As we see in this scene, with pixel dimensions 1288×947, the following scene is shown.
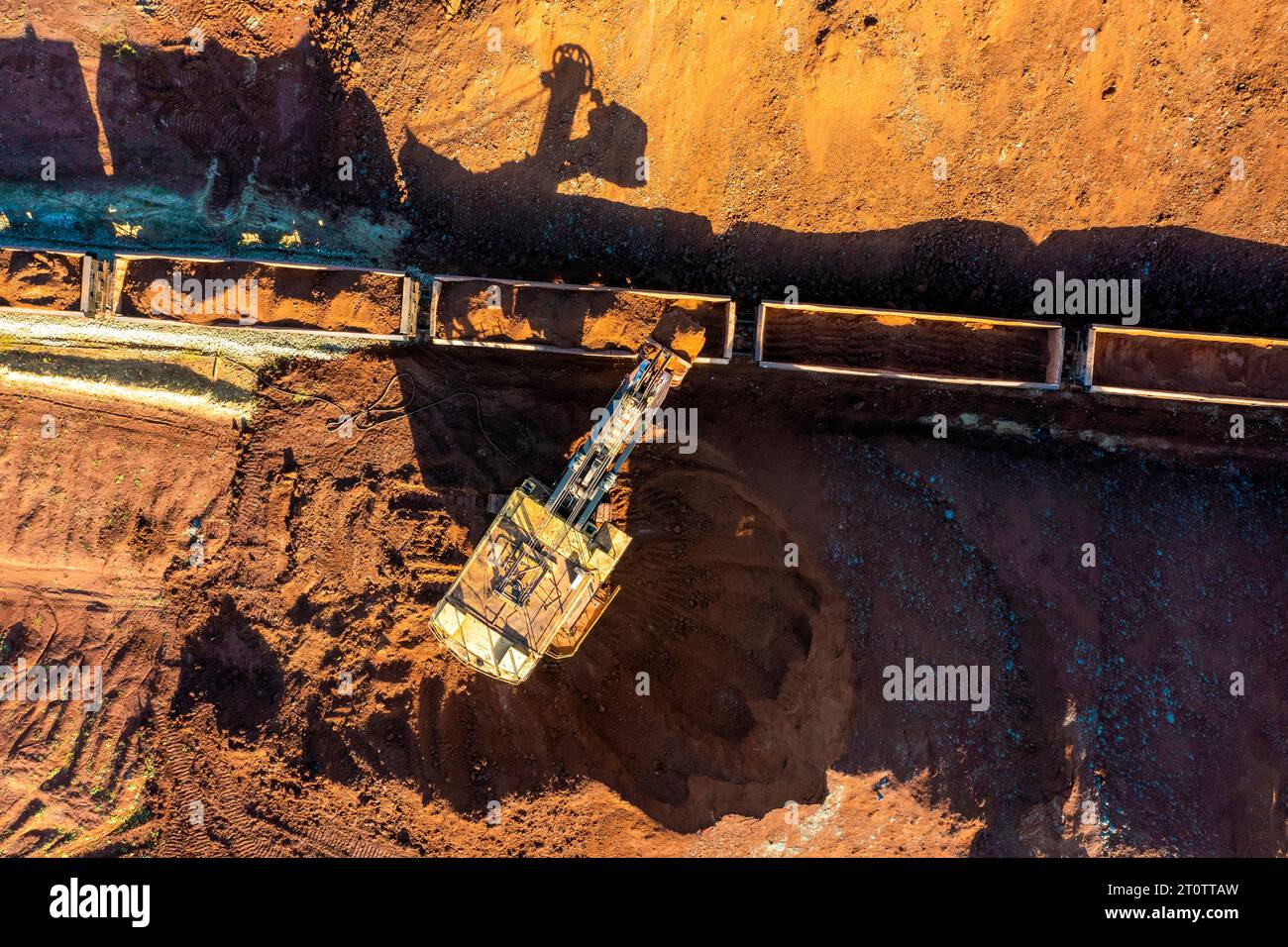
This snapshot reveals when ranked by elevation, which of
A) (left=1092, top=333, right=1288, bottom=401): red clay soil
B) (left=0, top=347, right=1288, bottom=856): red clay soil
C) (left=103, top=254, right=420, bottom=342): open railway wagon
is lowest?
(left=0, top=347, right=1288, bottom=856): red clay soil

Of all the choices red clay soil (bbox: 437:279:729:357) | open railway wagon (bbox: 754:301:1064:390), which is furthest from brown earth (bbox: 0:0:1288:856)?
red clay soil (bbox: 437:279:729:357)

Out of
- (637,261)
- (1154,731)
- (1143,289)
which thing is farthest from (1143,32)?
(1154,731)

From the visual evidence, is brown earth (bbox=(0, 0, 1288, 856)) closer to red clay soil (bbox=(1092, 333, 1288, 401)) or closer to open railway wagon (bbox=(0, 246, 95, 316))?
red clay soil (bbox=(1092, 333, 1288, 401))

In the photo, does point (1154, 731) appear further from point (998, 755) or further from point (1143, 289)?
point (1143, 289)

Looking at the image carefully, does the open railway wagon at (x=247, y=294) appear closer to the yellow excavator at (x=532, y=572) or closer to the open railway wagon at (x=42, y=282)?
the open railway wagon at (x=42, y=282)

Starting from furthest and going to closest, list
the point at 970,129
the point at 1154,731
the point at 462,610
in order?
the point at 970,129
the point at 1154,731
the point at 462,610

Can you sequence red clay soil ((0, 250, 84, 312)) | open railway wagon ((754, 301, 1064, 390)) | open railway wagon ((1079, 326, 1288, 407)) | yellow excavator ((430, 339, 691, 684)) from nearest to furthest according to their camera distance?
yellow excavator ((430, 339, 691, 684)) → red clay soil ((0, 250, 84, 312)) → open railway wagon ((1079, 326, 1288, 407)) → open railway wagon ((754, 301, 1064, 390))
